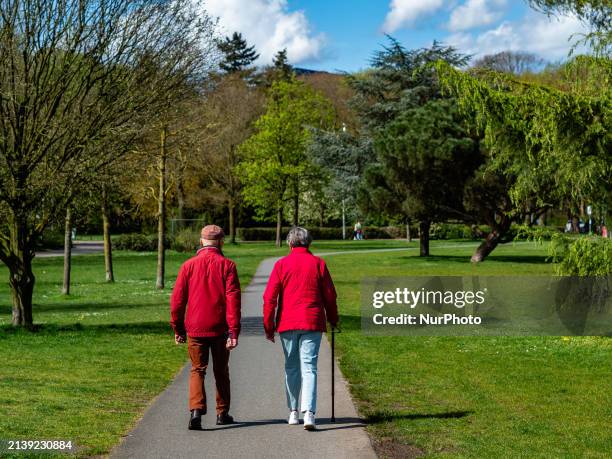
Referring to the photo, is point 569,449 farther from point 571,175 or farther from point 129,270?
point 129,270

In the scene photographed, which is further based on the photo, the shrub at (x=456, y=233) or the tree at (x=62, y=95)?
the shrub at (x=456, y=233)

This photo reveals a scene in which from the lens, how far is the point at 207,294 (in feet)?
26.0

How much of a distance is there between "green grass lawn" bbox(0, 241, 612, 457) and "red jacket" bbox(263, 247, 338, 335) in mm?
1153

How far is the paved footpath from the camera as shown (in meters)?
7.04

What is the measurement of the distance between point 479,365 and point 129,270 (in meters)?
27.8

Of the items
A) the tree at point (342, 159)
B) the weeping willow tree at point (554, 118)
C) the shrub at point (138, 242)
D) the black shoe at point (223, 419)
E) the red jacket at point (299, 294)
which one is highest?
the tree at point (342, 159)

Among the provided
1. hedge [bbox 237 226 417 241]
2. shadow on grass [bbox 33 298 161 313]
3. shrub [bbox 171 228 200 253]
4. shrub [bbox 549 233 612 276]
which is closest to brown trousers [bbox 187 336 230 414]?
shrub [bbox 549 233 612 276]

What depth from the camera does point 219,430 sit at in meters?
7.94

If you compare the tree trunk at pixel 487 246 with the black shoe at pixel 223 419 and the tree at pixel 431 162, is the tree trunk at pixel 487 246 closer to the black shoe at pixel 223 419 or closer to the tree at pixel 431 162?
the tree at pixel 431 162

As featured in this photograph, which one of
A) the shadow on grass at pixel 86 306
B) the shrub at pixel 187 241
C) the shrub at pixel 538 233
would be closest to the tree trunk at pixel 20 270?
the shadow on grass at pixel 86 306

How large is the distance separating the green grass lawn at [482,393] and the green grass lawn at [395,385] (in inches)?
0.7

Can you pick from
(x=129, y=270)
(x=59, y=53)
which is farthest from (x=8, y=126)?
(x=129, y=270)
